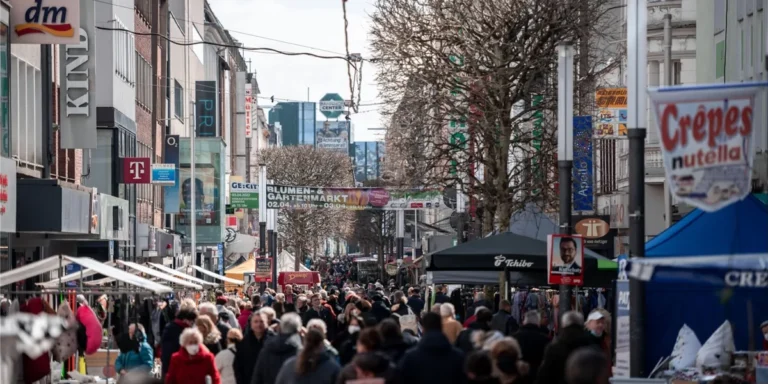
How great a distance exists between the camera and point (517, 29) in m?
28.2

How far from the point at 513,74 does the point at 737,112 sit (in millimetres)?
18288

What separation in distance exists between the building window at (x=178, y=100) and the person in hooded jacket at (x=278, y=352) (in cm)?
5750

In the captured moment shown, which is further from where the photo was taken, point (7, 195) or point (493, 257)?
point (7, 195)

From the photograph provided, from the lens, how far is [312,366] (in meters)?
11.3

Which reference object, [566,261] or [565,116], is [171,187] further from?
[566,261]

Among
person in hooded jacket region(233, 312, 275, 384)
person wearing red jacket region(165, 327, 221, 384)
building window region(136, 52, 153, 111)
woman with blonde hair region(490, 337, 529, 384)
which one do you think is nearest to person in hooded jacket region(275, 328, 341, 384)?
woman with blonde hair region(490, 337, 529, 384)

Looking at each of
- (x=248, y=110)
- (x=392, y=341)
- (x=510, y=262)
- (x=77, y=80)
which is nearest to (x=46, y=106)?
(x=77, y=80)

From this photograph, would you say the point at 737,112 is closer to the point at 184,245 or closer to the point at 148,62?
the point at 148,62

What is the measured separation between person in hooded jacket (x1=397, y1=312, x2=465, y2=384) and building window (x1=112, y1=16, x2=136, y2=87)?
3449cm

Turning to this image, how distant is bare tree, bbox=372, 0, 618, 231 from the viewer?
28047mm

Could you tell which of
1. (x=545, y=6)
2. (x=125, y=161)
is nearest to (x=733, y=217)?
(x=545, y=6)

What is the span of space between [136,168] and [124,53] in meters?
4.53

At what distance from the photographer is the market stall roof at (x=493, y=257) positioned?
71.1 feet

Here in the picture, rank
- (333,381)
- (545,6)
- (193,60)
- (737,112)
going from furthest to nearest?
1. (193,60)
2. (545,6)
3. (333,381)
4. (737,112)
